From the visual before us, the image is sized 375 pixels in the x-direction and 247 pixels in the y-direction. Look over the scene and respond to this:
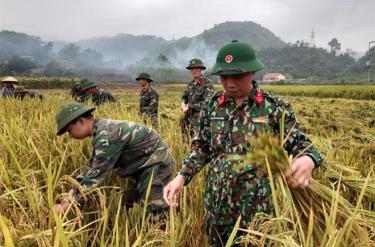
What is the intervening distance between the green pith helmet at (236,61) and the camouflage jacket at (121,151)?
941 millimetres

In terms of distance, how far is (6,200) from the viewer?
1.98m

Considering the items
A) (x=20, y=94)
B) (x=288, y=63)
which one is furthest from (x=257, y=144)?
(x=288, y=63)

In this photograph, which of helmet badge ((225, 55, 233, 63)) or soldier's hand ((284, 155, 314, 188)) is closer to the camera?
soldier's hand ((284, 155, 314, 188))

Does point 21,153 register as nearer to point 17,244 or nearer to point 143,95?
point 17,244

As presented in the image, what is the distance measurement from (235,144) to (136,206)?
31.0 inches

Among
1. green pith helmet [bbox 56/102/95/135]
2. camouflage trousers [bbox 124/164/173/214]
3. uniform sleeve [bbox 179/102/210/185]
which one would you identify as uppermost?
green pith helmet [bbox 56/102/95/135]

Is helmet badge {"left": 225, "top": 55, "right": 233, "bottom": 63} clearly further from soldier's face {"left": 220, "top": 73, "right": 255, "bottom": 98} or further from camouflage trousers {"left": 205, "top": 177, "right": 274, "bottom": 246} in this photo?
camouflage trousers {"left": 205, "top": 177, "right": 274, "bottom": 246}

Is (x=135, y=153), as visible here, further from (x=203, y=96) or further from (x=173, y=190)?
(x=203, y=96)

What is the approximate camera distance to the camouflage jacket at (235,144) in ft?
6.28

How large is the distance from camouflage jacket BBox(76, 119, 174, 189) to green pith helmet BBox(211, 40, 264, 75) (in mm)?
941

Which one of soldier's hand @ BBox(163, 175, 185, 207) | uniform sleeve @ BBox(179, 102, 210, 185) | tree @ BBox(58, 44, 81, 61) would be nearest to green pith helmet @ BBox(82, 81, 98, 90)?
uniform sleeve @ BBox(179, 102, 210, 185)

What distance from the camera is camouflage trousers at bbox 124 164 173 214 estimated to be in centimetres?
280

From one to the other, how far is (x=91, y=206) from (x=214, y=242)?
30.1 inches

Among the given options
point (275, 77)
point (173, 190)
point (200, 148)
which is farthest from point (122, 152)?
point (275, 77)
